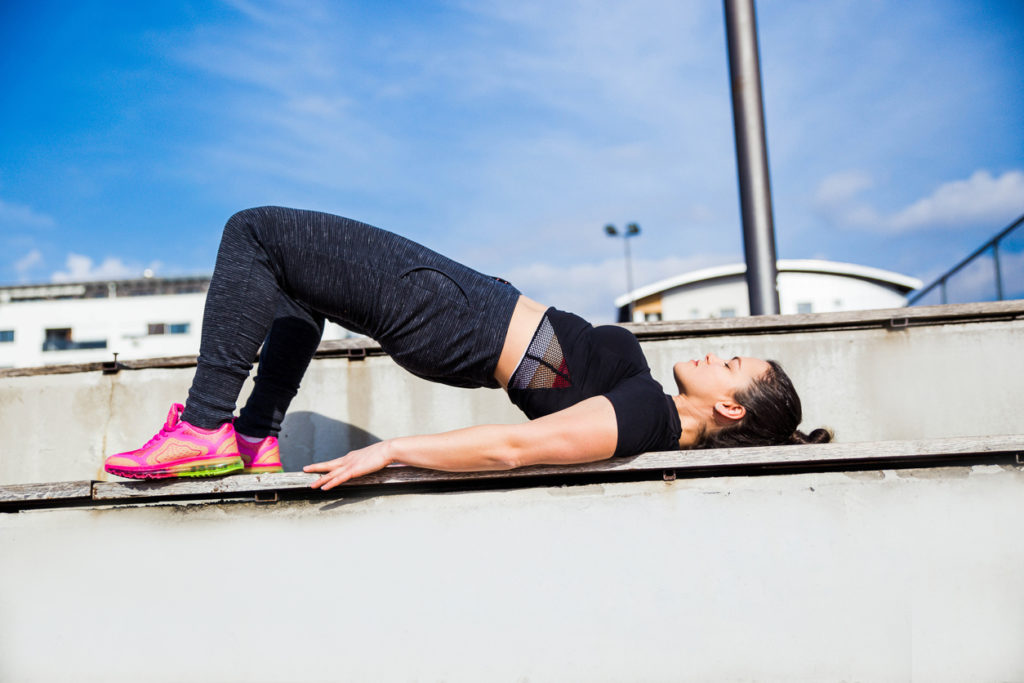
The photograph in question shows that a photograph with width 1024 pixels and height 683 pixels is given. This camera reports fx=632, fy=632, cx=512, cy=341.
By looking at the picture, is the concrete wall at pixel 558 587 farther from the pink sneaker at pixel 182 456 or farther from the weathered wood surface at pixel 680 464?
the pink sneaker at pixel 182 456

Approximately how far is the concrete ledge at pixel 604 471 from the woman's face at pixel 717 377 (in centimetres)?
63

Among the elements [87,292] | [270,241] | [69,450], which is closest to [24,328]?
[87,292]

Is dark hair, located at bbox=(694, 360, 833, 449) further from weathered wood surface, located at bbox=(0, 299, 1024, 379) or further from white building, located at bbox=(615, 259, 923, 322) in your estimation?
white building, located at bbox=(615, 259, 923, 322)

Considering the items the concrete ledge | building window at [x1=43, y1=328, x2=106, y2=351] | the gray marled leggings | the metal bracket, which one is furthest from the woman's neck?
building window at [x1=43, y1=328, x2=106, y2=351]

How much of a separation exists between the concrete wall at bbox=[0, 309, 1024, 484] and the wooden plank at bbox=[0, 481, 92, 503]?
190 cm

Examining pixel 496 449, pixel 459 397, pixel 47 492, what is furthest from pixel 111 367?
pixel 496 449

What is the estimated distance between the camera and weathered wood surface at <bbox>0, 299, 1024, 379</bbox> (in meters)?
3.93

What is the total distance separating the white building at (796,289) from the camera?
28.4m

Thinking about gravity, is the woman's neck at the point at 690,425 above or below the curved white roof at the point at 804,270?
below

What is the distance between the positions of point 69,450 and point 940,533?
4.85m

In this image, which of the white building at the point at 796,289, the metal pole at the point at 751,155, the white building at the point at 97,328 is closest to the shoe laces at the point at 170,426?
the metal pole at the point at 751,155

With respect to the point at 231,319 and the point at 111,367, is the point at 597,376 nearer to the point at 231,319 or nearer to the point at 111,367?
the point at 231,319

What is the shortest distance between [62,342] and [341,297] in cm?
4816

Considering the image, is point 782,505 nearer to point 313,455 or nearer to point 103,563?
point 103,563
